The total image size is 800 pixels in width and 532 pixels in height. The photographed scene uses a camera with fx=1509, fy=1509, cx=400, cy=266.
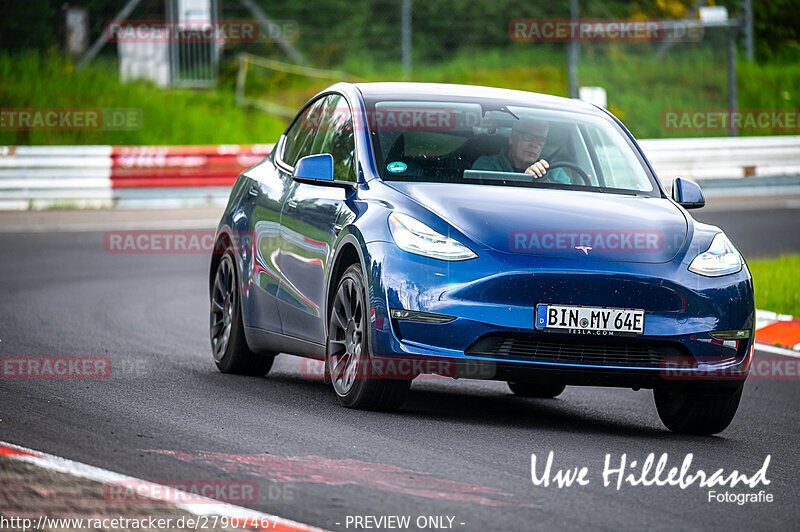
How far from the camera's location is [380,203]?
7.54m

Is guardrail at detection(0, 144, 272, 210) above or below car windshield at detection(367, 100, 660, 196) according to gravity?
below

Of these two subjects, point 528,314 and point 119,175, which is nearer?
point 528,314

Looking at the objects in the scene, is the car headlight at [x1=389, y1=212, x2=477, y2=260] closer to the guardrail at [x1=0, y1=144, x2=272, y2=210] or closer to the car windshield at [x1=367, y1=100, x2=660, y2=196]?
the car windshield at [x1=367, y1=100, x2=660, y2=196]

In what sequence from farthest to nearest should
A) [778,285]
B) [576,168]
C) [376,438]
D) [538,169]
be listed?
[778,285] < [576,168] < [538,169] < [376,438]

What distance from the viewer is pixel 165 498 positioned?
17.2 feet

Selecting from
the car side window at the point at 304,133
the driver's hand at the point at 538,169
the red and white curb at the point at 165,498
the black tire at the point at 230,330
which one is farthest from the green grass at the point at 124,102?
the red and white curb at the point at 165,498

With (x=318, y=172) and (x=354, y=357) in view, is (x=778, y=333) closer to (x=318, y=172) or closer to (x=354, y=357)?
(x=318, y=172)

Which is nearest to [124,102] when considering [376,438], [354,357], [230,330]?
[230,330]

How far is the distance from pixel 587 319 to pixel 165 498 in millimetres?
2576

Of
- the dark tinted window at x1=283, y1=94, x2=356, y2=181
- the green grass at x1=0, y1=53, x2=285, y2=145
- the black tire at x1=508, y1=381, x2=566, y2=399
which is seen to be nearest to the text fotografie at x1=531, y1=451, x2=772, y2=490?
the dark tinted window at x1=283, y1=94, x2=356, y2=181

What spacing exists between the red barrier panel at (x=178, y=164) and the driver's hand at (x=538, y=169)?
51.6 ft

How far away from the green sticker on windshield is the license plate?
129cm

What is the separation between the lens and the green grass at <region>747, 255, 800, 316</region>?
12547 millimetres

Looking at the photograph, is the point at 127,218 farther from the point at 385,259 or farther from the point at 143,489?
the point at 143,489
